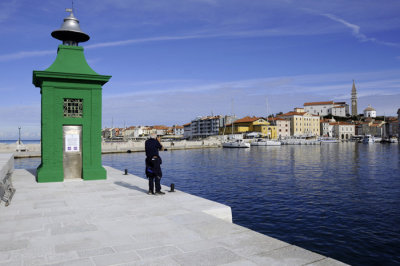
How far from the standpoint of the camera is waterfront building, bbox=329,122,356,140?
16475 cm

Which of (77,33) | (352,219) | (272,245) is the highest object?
(77,33)

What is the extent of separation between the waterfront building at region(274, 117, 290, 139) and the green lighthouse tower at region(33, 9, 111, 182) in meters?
138

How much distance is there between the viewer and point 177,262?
14.9 ft

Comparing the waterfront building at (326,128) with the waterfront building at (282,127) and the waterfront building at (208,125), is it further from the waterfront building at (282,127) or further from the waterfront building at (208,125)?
the waterfront building at (208,125)

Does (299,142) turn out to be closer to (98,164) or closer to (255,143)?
(255,143)

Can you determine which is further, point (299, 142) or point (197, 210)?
point (299, 142)

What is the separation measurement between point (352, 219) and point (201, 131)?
6153 inches

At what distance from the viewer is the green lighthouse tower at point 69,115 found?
12688mm

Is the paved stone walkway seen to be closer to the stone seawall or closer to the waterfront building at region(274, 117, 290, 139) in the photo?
the stone seawall

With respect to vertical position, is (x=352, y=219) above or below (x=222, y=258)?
below

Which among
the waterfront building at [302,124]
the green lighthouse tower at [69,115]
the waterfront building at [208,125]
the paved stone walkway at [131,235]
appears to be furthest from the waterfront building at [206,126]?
the paved stone walkway at [131,235]

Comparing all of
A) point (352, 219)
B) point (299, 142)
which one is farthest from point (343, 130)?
point (352, 219)

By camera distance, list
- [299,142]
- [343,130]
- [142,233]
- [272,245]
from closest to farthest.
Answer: [272,245] → [142,233] → [299,142] → [343,130]

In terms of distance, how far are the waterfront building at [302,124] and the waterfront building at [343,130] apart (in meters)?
11.2
